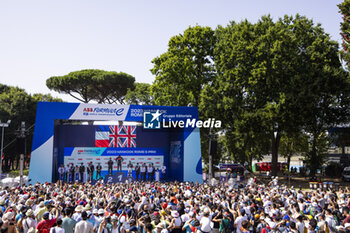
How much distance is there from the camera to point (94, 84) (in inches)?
1957

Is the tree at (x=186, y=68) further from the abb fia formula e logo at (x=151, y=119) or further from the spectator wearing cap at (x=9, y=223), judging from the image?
the spectator wearing cap at (x=9, y=223)

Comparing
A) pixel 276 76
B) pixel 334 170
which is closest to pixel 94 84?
pixel 276 76

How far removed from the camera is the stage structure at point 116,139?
2391 centimetres

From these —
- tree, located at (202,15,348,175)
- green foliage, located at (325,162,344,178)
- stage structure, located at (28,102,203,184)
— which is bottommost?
green foliage, located at (325,162,344,178)

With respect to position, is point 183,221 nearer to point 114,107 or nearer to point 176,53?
point 114,107

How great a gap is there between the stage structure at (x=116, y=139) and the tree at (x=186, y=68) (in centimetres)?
520

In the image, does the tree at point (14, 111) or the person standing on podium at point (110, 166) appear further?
the tree at point (14, 111)

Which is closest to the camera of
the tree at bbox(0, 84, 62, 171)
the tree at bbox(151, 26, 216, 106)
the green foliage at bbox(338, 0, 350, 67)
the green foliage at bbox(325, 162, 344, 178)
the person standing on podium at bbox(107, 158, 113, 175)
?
the green foliage at bbox(338, 0, 350, 67)

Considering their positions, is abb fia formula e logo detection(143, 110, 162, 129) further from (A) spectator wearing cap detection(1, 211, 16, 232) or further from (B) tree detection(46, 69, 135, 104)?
(B) tree detection(46, 69, 135, 104)

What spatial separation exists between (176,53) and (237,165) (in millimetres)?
17682

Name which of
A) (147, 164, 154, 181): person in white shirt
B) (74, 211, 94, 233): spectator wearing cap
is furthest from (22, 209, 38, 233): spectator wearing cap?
(147, 164, 154, 181): person in white shirt

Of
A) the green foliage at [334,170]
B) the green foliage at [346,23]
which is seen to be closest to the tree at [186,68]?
the green foliage at [346,23]

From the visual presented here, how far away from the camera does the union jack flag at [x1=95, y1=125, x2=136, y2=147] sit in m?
27.6

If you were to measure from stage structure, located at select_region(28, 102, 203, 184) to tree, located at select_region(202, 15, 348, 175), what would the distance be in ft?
17.0
